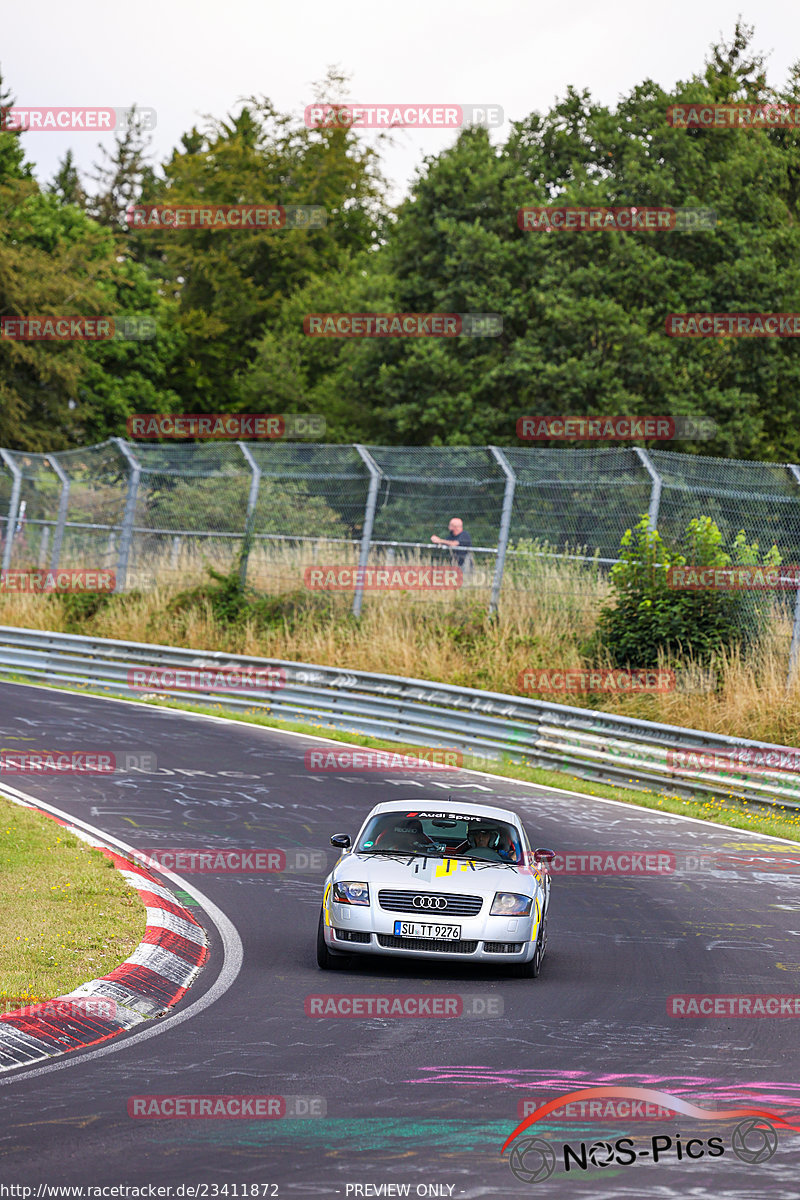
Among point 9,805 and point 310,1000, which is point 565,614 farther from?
point 310,1000

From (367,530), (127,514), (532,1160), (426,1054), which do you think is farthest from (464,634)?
(532,1160)

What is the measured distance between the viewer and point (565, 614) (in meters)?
22.4

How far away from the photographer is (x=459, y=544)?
23.8 metres

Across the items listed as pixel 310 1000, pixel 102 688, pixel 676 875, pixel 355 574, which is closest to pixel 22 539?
pixel 102 688

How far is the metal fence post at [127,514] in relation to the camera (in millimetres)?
27844

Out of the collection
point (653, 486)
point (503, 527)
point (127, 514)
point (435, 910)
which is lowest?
point (435, 910)

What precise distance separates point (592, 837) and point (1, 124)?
5487 centimetres

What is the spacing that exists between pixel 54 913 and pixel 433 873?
265cm

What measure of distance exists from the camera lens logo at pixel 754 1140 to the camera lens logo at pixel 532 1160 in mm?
781

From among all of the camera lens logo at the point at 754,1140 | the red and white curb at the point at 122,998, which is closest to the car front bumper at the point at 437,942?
the red and white curb at the point at 122,998

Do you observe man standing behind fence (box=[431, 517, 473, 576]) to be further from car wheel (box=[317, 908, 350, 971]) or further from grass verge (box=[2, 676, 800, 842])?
car wheel (box=[317, 908, 350, 971])

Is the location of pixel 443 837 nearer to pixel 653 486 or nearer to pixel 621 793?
pixel 621 793

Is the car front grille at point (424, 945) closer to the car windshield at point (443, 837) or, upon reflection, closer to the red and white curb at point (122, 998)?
the car windshield at point (443, 837)

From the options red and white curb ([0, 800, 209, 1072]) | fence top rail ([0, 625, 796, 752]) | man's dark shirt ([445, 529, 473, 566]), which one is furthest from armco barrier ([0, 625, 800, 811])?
red and white curb ([0, 800, 209, 1072])
